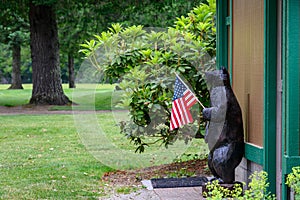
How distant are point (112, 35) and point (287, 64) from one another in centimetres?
433

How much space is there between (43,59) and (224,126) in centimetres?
1691

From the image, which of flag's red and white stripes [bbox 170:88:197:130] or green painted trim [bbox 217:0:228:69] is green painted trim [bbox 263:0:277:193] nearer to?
flag's red and white stripes [bbox 170:88:197:130]

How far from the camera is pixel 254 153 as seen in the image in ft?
18.3

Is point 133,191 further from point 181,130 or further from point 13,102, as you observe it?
point 13,102

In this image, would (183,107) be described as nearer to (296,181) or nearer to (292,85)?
(292,85)

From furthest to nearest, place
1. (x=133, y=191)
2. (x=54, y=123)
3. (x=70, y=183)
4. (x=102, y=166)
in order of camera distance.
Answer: (x=54, y=123)
(x=102, y=166)
(x=70, y=183)
(x=133, y=191)

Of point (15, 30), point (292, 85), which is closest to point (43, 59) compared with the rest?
point (15, 30)

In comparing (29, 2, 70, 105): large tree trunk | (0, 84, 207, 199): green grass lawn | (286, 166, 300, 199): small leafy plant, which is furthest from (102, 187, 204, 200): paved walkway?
(29, 2, 70, 105): large tree trunk

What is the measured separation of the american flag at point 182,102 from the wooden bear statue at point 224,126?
0.49 m

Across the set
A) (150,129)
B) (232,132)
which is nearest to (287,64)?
(232,132)

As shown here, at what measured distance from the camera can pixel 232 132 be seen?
229 inches

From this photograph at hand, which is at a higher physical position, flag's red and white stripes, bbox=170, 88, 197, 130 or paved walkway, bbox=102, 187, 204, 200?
flag's red and white stripes, bbox=170, 88, 197, 130

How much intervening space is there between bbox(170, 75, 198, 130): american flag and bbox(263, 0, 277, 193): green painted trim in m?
1.40

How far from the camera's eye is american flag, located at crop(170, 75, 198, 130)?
6406 mm
